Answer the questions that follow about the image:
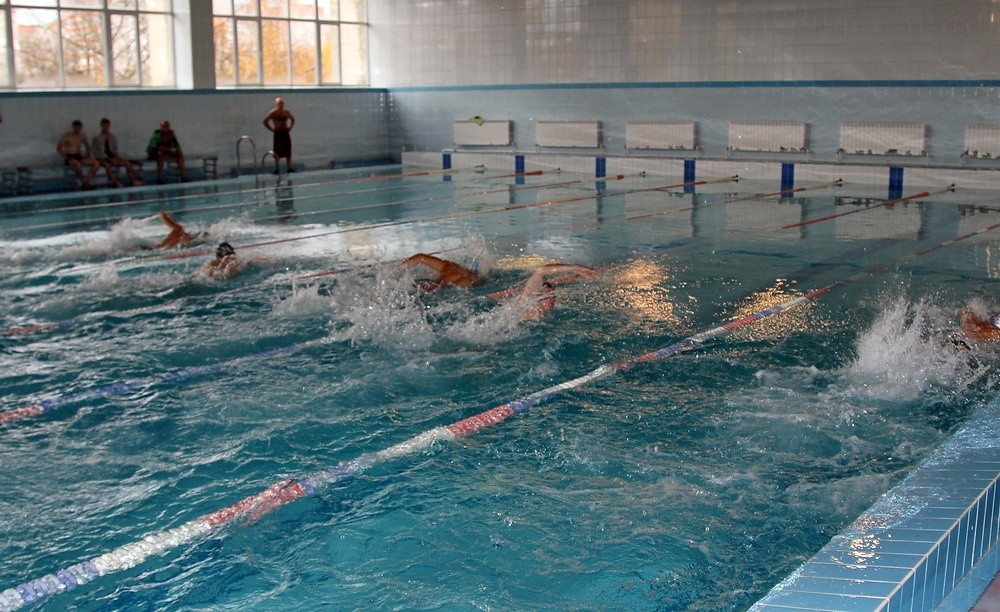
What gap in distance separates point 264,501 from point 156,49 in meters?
15.9

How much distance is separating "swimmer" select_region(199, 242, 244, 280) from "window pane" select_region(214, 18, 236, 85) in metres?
11.5

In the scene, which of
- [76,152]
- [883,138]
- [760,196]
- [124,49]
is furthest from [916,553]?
[124,49]

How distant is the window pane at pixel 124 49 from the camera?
16.9m

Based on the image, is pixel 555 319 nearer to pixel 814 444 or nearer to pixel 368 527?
pixel 814 444

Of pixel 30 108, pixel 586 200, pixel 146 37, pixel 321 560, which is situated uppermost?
pixel 146 37

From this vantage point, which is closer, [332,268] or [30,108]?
[332,268]

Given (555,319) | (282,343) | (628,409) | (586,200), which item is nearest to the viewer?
(628,409)

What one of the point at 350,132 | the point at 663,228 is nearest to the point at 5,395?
the point at 663,228

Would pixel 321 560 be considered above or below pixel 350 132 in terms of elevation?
below

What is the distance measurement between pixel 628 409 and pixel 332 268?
435cm

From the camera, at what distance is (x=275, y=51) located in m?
19.6

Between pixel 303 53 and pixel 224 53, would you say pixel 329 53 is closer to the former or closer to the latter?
pixel 303 53

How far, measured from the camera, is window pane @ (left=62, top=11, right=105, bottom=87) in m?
16.3

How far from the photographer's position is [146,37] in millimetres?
17391
